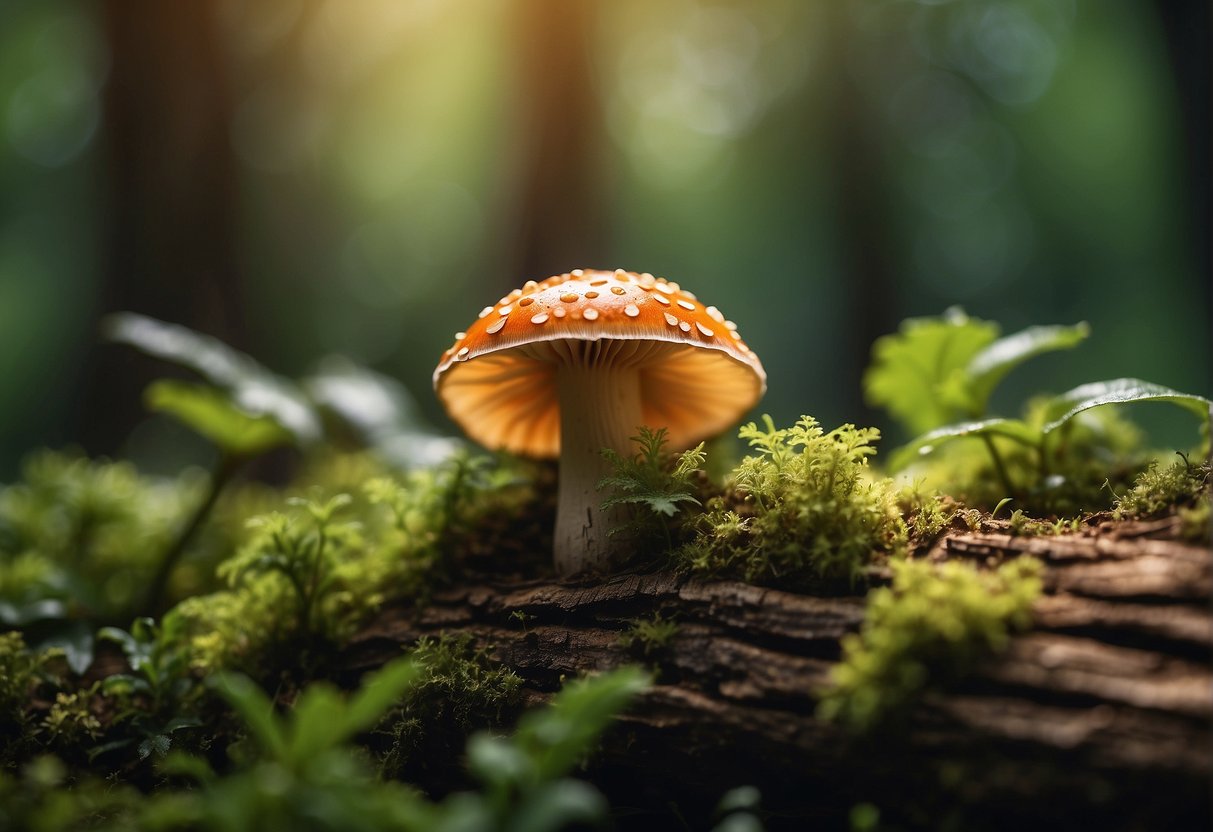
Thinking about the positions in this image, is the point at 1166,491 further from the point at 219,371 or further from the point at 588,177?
the point at 588,177

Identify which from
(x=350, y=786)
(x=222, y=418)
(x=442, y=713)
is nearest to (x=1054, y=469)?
(x=442, y=713)

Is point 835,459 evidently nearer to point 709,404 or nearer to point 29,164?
point 709,404

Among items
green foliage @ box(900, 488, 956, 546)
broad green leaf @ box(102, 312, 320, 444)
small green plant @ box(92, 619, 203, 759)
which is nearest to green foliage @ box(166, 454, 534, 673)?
small green plant @ box(92, 619, 203, 759)

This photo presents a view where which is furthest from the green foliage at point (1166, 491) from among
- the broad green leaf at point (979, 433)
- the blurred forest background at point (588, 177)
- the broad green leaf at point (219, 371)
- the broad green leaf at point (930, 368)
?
the blurred forest background at point (588, 177)

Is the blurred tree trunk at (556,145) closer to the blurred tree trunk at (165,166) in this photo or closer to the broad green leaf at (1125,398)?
the blurred tree trunk at (165,166)

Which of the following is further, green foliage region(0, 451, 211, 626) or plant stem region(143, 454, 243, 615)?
green foliage region(0, 451, 211, 626)

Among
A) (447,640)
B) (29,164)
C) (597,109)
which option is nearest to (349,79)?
(597,109)

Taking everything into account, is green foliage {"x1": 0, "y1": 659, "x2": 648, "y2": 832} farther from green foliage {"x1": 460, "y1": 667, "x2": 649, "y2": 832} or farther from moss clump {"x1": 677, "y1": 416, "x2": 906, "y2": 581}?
moss clump {"x1": 677, "y1": 416, "x2": 906, "y2": 581}
